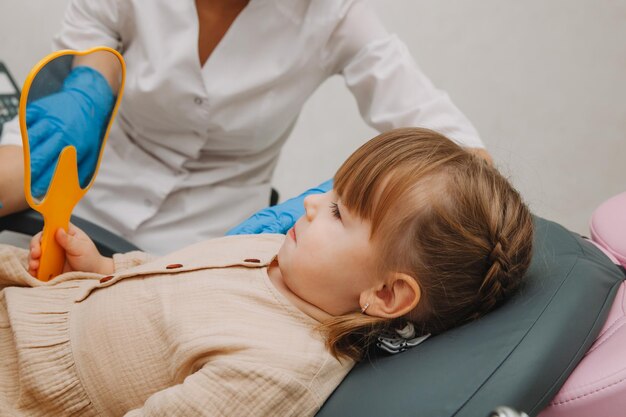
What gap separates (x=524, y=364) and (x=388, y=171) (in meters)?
0.27

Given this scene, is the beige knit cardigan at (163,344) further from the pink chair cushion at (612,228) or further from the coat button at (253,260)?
the pink chair cushion at (612,228)

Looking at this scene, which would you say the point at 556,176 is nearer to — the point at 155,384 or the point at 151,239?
the point at 151,239

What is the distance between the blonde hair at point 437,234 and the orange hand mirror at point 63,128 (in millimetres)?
427

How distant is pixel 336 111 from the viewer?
2.12 metres

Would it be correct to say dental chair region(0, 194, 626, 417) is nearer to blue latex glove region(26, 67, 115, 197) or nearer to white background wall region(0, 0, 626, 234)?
blue latex glove region(26, 67, 115, 197)

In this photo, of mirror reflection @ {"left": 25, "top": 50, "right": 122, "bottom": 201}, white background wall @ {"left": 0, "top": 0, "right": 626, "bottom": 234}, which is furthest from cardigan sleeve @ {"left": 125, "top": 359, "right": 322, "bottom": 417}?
white background wall @ {"left": 0, "top": 0, "right": 626, "bottom": 234}

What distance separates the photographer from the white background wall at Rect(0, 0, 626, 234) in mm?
1979

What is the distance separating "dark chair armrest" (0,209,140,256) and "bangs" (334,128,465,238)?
0.42m

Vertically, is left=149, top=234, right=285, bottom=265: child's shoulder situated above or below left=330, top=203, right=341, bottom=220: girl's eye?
below

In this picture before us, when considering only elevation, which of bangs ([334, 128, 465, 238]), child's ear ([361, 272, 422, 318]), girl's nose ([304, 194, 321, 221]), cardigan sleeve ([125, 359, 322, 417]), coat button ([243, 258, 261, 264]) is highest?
bangs ([334, 128, 465, 238])

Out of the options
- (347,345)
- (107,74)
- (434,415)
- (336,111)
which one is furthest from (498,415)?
(336,111)

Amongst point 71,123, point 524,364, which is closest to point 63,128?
point 71,123

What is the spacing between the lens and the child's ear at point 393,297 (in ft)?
2.57

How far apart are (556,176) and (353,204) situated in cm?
151
